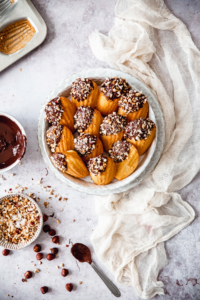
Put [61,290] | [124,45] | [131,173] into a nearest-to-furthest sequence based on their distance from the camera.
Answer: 1. [131,173]
2. [124,45]
3. [61,290]

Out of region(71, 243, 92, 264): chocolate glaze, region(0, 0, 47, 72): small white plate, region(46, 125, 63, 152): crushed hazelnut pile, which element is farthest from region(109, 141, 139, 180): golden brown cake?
region(0, 0, 47, 72): small white plate

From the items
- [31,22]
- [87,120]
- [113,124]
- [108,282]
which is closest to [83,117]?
[87,120]

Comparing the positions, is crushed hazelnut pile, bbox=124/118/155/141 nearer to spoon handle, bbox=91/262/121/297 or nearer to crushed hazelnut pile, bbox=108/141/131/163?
crushed hazelnut pile, bbox=108/141/131/163

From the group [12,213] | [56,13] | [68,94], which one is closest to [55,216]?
[12,213]

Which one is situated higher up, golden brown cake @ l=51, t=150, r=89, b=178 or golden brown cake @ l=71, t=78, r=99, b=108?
golden brown cake @ l=71, t=78, r=99, b=108

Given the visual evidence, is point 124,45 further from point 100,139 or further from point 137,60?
point 100,139

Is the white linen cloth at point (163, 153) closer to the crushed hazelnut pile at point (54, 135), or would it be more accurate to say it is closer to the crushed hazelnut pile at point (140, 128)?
the crushed hazelnut pile at point (140, 128)
